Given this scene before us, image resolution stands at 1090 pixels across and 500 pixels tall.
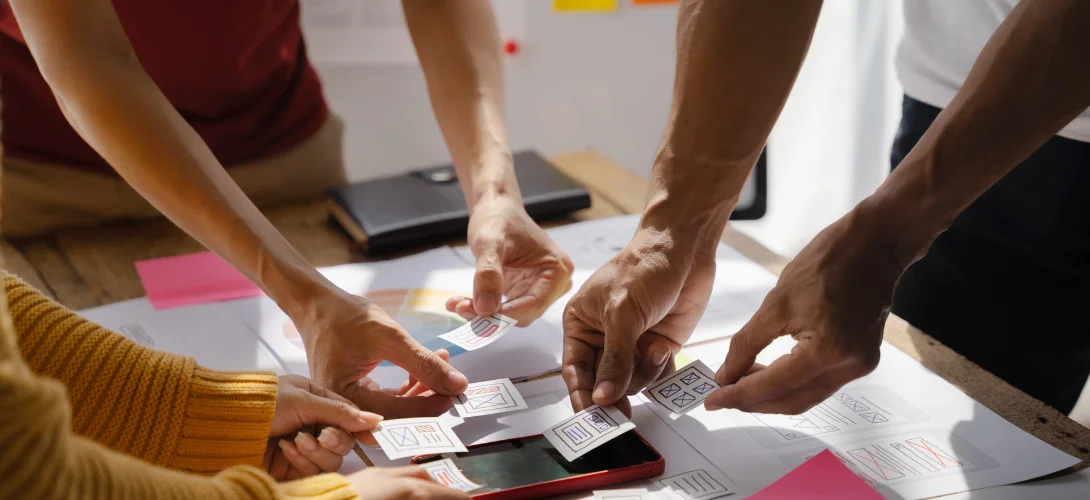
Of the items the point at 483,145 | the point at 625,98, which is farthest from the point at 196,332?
the point at 625,98

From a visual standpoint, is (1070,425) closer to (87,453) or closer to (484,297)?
(484,297)

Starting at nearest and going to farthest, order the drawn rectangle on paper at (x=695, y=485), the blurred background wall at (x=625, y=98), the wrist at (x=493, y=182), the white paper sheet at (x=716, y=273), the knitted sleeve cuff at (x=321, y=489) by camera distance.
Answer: the knitted sleeve cuff at (x=321, y=489) → the drawn rectangle on paper at (x=695, y=485) → the white paper sheet at (x=716, y=273) → the wrist at (x=493, y=182) → the blurred background wall at (x=625, y=98)

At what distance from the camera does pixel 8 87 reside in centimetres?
141

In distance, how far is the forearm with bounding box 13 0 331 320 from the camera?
3.36 feet

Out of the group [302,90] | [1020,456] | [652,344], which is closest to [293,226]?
[302,90]

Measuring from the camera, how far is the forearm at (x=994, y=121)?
0.82 metres

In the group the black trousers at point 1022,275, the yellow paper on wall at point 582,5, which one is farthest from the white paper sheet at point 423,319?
the yellow paper on wall at point 582,5

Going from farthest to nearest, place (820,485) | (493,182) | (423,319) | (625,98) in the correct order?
(625,98) < (493,182) < (423,319) < (820,485)

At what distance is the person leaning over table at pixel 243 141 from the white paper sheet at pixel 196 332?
89 mm

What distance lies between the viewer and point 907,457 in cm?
87

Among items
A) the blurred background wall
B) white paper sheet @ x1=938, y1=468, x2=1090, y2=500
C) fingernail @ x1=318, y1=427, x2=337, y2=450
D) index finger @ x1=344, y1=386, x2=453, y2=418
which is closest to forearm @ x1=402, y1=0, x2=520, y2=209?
index finger @ x1=344, y1=386, x2=453, y2=418

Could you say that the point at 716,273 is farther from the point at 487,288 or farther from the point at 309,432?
the point at 309,432

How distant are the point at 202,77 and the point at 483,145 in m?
0.49

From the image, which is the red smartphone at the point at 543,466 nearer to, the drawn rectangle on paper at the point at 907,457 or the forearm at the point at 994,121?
the drawn rectangle on paper at the point at 907,457
